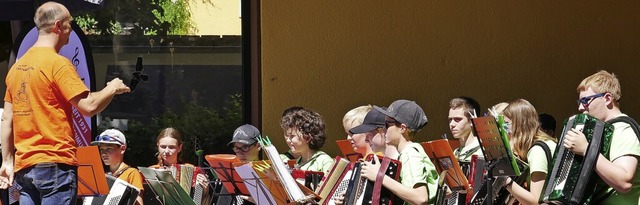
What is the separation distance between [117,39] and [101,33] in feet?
0.48

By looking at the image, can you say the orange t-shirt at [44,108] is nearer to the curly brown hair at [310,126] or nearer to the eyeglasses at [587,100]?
the curly brown hair at [310,126]

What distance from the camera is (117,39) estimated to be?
34.9 ft

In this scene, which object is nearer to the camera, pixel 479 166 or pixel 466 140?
pixel 479 166

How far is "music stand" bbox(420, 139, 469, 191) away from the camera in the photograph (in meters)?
7.19

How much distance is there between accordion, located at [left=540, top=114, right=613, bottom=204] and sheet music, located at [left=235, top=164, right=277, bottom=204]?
1782 mm

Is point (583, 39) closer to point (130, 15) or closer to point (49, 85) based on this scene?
point (130, 15)

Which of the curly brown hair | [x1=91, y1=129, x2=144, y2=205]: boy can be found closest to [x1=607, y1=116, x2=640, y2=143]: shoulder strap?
the curly brown hair

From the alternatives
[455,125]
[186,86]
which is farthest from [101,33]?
[455,125]

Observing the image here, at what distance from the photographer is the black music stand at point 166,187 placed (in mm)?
7465

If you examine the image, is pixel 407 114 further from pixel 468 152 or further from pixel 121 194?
pixel 121 194

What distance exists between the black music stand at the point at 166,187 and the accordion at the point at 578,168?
2269mm

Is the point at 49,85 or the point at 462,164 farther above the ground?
the point at 49,85

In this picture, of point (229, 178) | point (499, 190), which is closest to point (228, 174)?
Result: point (229, 178)

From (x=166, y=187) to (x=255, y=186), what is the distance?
0.59m
